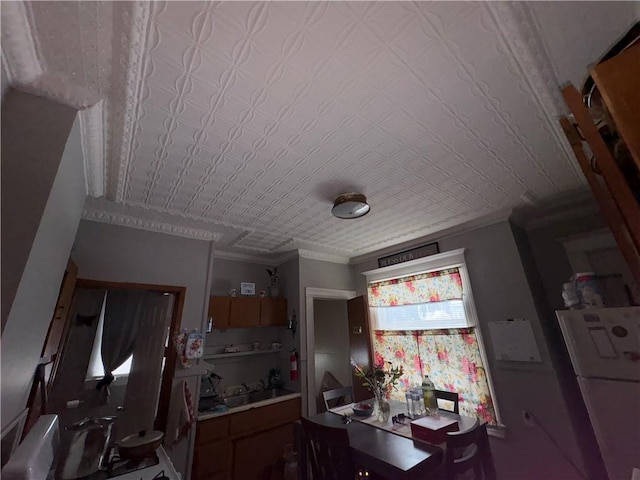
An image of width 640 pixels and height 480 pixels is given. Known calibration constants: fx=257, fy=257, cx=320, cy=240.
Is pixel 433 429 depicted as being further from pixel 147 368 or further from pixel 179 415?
pixel 147 368

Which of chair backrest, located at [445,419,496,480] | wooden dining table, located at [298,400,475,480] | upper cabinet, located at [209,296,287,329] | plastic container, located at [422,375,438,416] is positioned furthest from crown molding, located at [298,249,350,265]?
chair backrest, located at [445,419,496,480]

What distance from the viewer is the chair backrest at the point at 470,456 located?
4.91ft

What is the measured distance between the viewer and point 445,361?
9.25 feet

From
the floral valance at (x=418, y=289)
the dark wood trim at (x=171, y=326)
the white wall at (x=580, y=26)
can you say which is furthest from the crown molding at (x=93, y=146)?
the floral valance at (x=418, y=289)

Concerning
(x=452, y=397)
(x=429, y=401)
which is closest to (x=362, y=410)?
(x=429, y=401)

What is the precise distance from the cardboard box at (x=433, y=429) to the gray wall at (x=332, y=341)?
232 centimetres

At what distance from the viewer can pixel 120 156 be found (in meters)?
1.56

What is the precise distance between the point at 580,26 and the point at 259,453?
3724mm

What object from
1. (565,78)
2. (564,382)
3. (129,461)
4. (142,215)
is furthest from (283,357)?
(565,78)

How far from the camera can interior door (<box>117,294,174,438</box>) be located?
7.50ft

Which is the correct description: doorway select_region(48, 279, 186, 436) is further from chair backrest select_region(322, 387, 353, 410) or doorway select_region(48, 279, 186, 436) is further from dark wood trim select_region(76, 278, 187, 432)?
chair backrest select_region(322, 387, 353, 410)

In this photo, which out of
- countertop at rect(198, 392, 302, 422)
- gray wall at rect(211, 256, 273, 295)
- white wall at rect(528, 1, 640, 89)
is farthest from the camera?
gray wall at rect(211, 256, 273, 295)

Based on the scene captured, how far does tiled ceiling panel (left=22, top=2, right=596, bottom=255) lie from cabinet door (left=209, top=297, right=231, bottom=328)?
1143mm

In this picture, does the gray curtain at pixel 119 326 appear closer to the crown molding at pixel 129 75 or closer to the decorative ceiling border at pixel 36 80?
the crown molding at pixel 129 75
